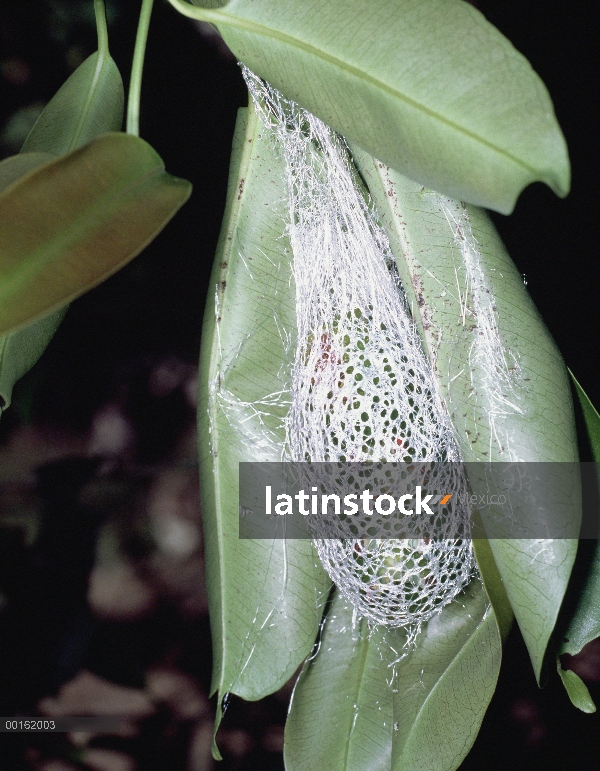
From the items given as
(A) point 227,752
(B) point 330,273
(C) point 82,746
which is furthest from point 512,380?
(C) point 82,746

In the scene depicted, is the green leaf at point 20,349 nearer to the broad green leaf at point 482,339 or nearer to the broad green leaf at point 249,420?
the broad green leaf at point 249,420

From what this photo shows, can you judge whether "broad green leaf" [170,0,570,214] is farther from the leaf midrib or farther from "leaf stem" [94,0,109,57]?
"leaf stem" [94,0,109,57]

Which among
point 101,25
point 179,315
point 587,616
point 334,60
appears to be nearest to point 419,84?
point 334,60

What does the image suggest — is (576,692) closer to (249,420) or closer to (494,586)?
(494,586)

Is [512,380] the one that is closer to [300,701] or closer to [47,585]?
[300,701]

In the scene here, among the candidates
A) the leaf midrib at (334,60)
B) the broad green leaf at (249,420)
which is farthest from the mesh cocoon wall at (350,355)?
the leaf midrib at (334,60)

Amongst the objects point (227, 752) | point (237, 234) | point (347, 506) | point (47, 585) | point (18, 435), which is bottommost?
point (227, 752)

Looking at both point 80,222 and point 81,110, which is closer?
point 80,222
